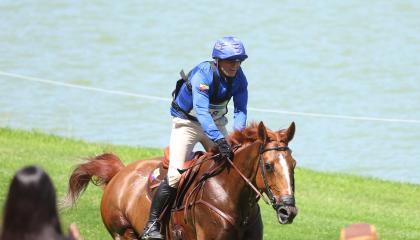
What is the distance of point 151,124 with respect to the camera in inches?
830

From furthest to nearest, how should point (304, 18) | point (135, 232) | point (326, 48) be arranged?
point (304, 18), point (326, 48), point (135, 232)

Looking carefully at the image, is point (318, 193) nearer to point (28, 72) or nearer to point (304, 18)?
point (28, 72)

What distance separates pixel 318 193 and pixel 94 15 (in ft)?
43.6

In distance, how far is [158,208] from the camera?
1020 cm

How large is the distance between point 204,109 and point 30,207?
17.2ft

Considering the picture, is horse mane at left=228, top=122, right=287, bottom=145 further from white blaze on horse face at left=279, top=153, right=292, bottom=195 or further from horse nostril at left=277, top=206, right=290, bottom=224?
horse nostril at left=277, top=206, right=290, bottom=224

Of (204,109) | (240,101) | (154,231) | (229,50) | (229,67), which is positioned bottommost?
(154,231)

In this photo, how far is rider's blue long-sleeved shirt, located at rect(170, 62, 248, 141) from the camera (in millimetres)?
9609

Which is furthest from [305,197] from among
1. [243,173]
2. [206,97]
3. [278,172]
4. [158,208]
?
[278,172]

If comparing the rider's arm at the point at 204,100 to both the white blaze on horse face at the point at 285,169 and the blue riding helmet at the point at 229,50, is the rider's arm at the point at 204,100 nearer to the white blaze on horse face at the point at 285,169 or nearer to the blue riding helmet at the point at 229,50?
the blue riding helmet at the point at 229,50

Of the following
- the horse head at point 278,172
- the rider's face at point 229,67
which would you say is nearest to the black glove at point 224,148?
the horse head at point 278,172

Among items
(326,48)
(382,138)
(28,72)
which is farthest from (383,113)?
(28,72)

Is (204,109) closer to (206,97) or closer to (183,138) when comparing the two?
(206,97)

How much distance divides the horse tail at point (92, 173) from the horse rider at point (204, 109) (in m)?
1.79
